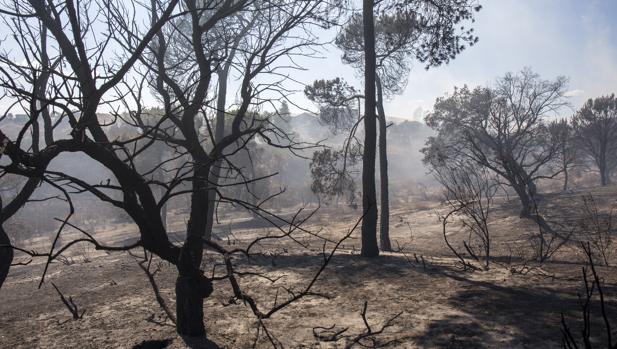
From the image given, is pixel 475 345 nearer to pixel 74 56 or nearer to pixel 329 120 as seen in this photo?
pixel 74 56

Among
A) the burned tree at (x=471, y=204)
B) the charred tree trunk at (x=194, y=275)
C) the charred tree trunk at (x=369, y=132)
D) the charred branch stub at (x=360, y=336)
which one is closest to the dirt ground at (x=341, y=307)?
the charred branch stub at (x=360, y=336)

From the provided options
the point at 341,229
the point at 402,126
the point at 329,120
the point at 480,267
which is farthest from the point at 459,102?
the point at 402,126

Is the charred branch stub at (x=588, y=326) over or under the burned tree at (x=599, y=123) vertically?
under

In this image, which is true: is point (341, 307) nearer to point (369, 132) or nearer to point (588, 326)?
point (588, 326)

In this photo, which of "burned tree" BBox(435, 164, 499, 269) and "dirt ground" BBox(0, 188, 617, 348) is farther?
"burned tree" BBox(435, 164, 499, 269)

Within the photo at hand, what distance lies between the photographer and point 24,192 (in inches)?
202

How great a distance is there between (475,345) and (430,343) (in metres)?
0.43

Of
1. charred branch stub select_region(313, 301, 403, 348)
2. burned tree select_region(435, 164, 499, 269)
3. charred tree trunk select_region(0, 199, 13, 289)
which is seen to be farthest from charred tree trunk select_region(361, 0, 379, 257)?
charred tree trunk select_region(0, 199, 13, 289)

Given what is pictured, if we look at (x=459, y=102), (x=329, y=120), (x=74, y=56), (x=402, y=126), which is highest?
(x=402, y=126)

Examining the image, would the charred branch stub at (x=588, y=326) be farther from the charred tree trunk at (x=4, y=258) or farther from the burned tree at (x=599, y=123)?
the burned tree at (x=599, y=123)

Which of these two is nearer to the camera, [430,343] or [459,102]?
[430,343]

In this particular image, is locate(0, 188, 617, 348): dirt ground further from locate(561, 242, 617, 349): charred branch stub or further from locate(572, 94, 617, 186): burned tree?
locate(572, 94, 617, 186): burned tree

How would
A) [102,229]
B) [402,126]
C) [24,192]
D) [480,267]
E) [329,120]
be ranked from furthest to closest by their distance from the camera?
[402,126] → [102,229] → [329,120] → [480,267] → [24,192]

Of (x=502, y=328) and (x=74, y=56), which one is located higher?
(x=74, y=56)
